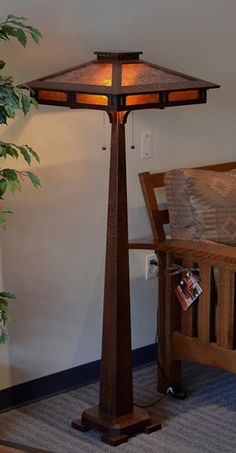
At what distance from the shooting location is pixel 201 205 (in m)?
3.06

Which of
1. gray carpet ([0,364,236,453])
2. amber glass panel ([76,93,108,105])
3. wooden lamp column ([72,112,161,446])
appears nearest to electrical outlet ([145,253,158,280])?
gray carpet ([0,364,236,453])

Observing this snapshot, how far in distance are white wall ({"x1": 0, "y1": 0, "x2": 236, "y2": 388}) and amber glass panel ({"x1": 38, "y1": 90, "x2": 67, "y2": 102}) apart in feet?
0.84

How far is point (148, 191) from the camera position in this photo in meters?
3.22

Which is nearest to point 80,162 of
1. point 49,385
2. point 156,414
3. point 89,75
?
point 89,75

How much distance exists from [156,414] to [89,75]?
1.31m

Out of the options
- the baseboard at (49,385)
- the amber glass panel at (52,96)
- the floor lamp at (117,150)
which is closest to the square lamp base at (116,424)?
the floor lamp at (117,150)

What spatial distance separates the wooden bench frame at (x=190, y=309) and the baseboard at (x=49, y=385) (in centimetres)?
30

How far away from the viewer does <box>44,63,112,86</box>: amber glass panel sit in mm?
2547

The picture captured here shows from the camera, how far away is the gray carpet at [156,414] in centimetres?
280

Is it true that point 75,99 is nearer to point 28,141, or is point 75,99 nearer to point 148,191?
point 28,141

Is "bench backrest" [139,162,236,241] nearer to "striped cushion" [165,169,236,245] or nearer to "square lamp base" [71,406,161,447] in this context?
"striped cushion" [165,169,236,245]

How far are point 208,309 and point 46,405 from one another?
74 cm

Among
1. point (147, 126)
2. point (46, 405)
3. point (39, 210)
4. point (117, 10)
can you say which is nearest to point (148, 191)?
point (147, 126)

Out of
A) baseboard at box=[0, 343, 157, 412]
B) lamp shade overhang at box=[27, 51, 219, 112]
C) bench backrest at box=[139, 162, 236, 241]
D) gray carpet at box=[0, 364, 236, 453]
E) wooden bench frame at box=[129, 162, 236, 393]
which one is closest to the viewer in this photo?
lamp shade overhang at box=[27, 51, 219, 112]
